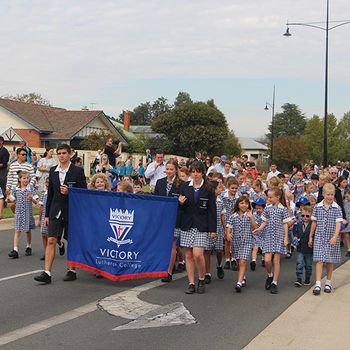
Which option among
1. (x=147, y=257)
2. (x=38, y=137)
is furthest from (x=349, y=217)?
(x=38, y=137)

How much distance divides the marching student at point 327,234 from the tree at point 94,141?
4058 centimetres

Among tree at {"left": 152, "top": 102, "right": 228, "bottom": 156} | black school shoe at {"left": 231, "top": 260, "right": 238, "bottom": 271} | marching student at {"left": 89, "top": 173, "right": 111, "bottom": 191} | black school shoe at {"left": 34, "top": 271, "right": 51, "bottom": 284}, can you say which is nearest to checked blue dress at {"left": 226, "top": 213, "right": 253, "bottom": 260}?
black school shoe at {"left": 231, "top": 260, "right": 238, "bottom": 271}

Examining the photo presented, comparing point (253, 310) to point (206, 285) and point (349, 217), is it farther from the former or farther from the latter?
point (349, 217)

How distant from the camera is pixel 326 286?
324 inches

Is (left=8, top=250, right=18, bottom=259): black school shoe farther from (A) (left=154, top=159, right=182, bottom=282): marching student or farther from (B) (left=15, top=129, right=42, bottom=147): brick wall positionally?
(B) (left=15, top=129, right=42, bottom=147): brick wall

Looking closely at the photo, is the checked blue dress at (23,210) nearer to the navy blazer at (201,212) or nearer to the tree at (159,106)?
the navy blazer at (201,212)

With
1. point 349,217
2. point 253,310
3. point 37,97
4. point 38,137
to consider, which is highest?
point 37,97

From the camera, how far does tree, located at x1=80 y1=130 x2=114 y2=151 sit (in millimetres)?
48750

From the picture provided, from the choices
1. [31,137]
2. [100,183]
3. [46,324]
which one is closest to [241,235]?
[100,183]

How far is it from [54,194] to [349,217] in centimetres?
700

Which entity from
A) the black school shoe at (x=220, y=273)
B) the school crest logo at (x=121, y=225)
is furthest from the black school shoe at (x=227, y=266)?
the school crest logo at (x=121, y=225)

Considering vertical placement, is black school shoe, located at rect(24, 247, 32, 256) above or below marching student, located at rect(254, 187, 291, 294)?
below

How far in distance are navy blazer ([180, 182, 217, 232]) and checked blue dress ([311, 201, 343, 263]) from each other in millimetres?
1532

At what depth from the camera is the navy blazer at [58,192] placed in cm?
848
